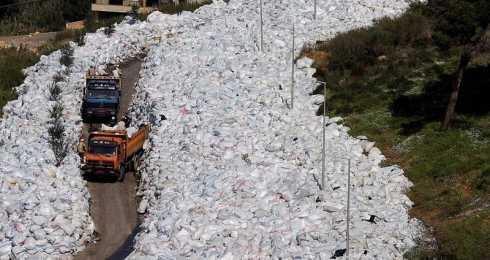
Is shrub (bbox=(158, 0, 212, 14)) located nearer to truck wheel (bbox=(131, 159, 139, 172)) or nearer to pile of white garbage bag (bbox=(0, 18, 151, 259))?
pile of white garbage bag (bbox=(0, 18, 151, 259))

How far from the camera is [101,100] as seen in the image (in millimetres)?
49938

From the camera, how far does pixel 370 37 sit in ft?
190

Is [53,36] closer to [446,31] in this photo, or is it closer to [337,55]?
[337,55]

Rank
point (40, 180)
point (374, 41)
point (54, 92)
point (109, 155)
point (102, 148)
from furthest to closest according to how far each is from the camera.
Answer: point (374, 41), point (54, 92), point (102, 148), point (109, 155), point (40, 180)

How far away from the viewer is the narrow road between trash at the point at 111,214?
35219 millimetres

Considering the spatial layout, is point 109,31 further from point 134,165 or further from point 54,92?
point 134,165

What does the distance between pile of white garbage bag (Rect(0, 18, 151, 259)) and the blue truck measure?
1002mm

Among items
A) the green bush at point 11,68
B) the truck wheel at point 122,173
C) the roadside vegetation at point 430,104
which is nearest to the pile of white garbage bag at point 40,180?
the green bush at point 11,68

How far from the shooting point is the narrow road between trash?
35.2 m

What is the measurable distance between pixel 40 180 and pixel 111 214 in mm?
3894

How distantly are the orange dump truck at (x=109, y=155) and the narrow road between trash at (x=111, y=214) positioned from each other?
702 mm

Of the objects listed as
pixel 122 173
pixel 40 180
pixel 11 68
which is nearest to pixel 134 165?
pixel 122 173

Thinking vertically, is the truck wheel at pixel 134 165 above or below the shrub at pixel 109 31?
below

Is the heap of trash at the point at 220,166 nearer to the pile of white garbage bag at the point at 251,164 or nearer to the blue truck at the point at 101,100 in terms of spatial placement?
the pile of white garbage bag at the point at 251,164
